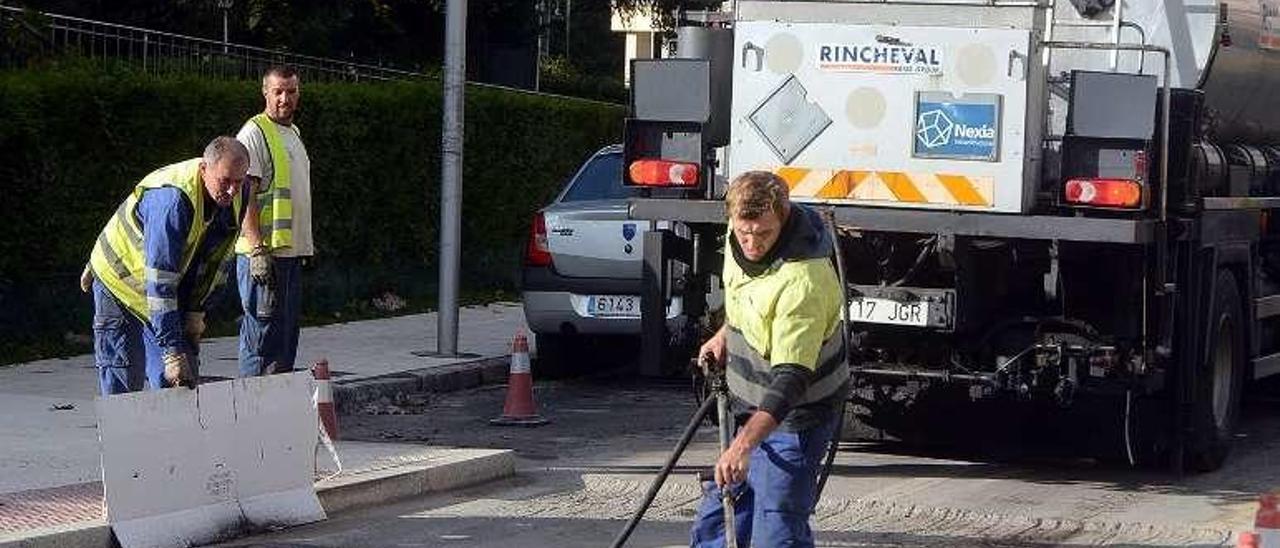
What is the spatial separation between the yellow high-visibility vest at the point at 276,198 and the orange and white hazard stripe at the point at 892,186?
232 centimetres

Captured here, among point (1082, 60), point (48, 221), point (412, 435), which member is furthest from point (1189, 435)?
point (48, 221)

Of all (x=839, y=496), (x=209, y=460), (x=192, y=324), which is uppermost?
(x=192, y=324)

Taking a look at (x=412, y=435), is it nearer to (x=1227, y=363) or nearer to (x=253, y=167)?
(x=253, y=167)

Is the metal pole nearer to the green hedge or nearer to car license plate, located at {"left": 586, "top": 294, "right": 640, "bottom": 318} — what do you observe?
car license plate, located at {"left": 586, "top": 294, "right": 640, "bottom": 318}

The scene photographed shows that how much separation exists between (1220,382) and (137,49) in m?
8.81

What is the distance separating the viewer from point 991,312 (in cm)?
1077

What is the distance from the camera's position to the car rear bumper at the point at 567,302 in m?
14.7

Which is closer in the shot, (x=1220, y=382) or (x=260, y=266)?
(x=260, y=266)

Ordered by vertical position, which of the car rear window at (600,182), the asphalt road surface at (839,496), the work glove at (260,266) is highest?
the car rear window at (600,182)

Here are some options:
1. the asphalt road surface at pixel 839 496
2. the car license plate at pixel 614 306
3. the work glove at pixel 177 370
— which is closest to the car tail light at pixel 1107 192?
the asphalt road surface at pixel 839 496

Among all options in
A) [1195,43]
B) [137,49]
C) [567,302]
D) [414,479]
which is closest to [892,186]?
[1195,43]

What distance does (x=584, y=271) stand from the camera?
14.8 m

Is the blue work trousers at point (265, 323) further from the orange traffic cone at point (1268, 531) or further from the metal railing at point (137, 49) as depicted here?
the orange traffic cone at point (1268, 531)

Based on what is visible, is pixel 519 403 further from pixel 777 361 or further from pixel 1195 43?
pixel 777 361
